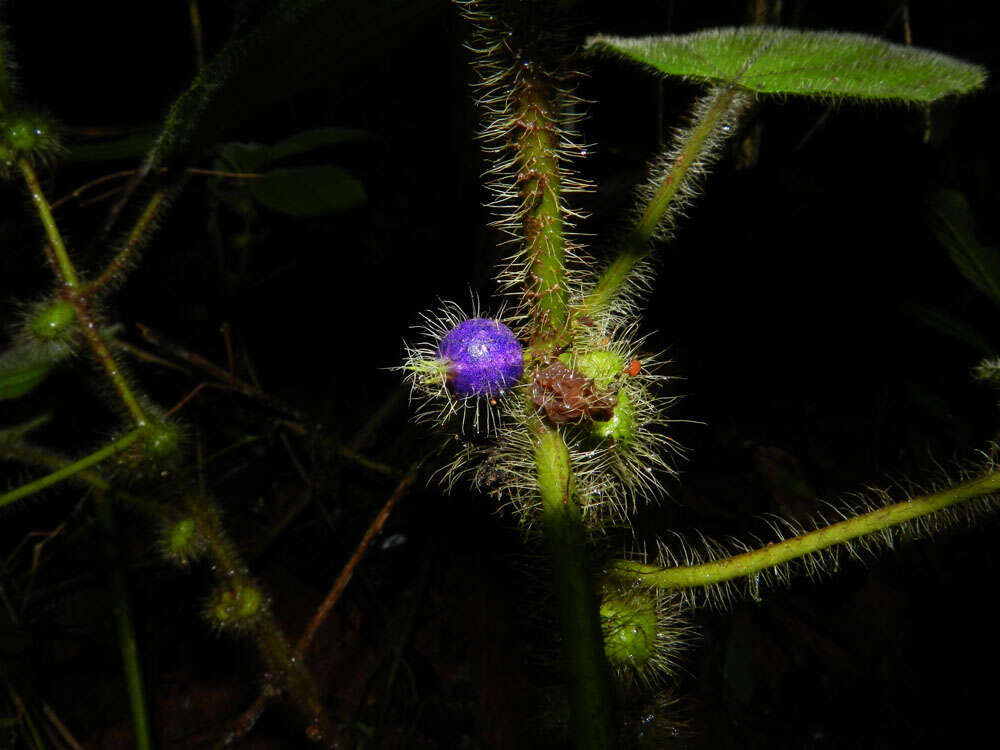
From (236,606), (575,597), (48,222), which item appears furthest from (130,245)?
(575,597)

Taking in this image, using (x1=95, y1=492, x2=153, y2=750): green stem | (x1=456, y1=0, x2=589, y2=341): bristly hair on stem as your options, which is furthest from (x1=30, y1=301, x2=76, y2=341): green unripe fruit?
(x1=456, y1=0, x2=589, y2=341): bristly hair on stem

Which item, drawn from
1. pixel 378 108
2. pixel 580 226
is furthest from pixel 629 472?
pixel 378 108

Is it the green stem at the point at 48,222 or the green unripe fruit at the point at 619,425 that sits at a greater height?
the green stem at the point at 48,222

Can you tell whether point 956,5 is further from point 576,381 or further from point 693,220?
point 576,381

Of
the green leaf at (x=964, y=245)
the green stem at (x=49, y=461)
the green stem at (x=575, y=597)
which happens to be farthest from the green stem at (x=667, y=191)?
the green stem at (x=49, y=461)

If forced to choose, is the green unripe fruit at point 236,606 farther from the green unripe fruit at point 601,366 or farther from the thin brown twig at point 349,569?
the green unripe fruit at point 601,366

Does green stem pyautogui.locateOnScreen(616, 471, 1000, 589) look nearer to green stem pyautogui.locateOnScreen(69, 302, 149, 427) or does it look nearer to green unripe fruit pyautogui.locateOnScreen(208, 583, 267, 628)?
green unripe fruit pyautogui.locateOnScreen(208, 583, 267, 628)

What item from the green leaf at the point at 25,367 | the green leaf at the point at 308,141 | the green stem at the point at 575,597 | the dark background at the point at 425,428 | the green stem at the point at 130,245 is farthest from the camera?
the green leaf at the point at 308,141
